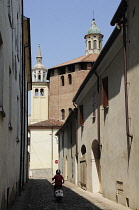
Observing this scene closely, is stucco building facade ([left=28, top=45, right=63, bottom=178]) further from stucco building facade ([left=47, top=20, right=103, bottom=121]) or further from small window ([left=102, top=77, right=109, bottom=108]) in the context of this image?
small window ([left=102, top=77, right=109, bottom=108])

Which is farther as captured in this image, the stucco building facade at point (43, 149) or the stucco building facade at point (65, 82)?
the stucco building facade at point (65, 82)

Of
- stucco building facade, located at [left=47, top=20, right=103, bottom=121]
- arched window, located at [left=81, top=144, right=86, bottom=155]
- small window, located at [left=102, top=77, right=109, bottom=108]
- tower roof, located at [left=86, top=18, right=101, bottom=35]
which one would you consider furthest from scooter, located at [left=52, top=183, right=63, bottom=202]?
tower roof, located at [left=86, top=18, right=101, bottom=35]

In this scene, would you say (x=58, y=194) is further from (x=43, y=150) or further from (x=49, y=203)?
(x=43, y=150)

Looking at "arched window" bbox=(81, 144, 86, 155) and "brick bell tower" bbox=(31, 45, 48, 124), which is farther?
"brick bell tower" bbox=(31, 45, 48, 124)

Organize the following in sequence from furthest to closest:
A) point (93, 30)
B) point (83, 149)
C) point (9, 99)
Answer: point (93, 30), point (83, 149), point (9, 99)

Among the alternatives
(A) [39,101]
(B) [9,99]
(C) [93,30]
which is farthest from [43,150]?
(B) [9,99]

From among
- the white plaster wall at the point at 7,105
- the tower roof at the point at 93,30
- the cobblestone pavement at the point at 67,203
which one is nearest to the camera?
the white plaster wall at the point at 7,105

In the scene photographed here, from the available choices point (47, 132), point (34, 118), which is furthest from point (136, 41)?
point (34, 118)

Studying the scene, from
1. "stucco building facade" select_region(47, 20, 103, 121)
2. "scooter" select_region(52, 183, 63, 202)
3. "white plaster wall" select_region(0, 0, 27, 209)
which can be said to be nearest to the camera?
"white plaster wall" select_region(0, 0, 27, 209)

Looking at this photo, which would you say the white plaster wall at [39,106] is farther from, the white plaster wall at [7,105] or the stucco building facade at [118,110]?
the white plaster wall at [7,105]

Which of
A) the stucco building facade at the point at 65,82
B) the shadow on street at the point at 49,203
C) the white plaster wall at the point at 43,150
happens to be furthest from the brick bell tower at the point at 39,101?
the shadow on street at the point at 49,203

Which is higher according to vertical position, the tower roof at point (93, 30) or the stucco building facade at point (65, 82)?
the tower roof at point (93, 30)

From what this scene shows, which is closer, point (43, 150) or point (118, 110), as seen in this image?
point (118, 110)

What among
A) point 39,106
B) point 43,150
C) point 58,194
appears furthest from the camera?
point 39,106
